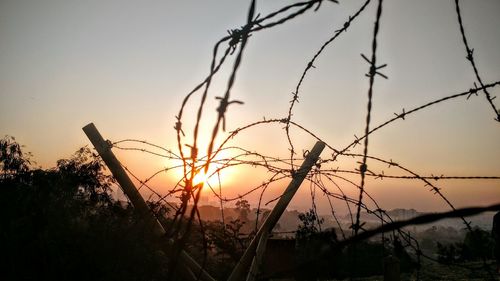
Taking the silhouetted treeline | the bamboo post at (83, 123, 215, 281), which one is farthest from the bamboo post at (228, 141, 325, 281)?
the silhouetted treeline

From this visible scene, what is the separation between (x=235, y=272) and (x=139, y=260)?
9.44ft

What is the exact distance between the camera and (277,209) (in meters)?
2.50

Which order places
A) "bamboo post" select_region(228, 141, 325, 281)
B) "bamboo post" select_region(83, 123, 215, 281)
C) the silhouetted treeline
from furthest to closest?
the silhouetted treeline, "bamboo post" select_region(228, 141, 325, 281), "bamboo post" select_region(83, 123, 215, 281)

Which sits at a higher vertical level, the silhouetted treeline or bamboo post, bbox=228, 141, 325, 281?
the silhouetted treeline

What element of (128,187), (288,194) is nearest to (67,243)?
(128,187)

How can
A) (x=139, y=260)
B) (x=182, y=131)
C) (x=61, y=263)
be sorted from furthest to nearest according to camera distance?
(x=139, y=260)
(x=61, y=263)
(x=182, y=131)

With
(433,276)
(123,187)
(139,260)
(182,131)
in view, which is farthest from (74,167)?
(433,276)

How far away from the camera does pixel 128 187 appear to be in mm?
2334

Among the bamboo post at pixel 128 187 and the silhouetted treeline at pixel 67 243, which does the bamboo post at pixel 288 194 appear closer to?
the bamboo post at pixel 128 187

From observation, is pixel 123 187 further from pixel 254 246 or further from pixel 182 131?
pixel 182 131

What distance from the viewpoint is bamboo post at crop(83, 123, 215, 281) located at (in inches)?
87.2

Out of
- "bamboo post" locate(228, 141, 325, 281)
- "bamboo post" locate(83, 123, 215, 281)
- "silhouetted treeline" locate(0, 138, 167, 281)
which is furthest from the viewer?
"silhouetted treeline" locate(0, 138, 167, 281)

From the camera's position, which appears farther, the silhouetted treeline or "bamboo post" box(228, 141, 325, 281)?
the silhouetted treeline

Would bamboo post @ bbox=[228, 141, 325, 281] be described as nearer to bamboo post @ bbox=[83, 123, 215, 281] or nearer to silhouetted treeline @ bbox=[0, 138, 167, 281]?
bamboo post @ bbox=[83, 123, 215, 281]
